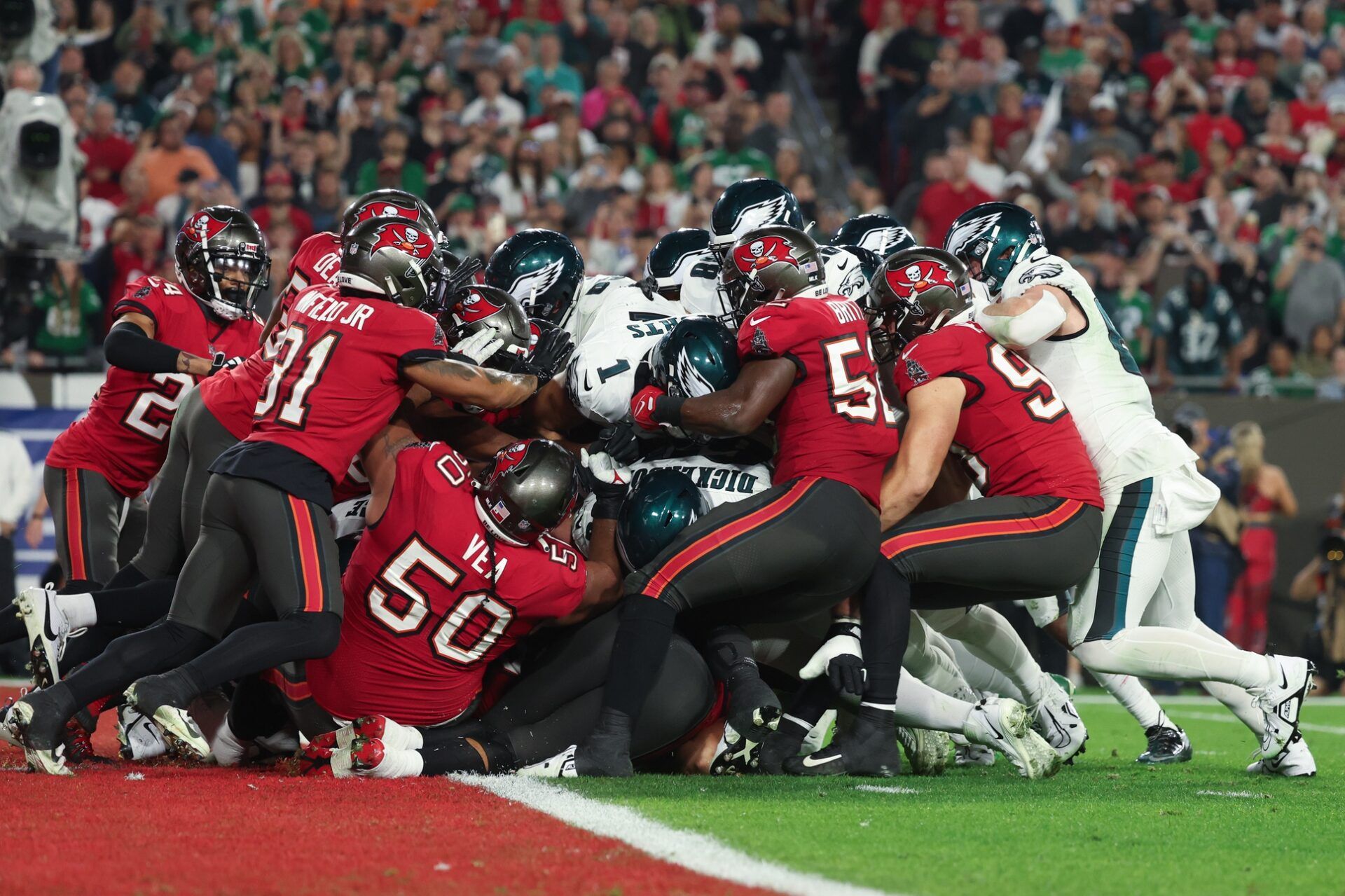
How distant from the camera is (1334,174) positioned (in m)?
13.6

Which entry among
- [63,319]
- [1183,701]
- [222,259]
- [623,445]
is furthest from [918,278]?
[63,319]

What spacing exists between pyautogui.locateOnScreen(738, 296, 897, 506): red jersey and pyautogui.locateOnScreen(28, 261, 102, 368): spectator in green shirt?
19.8 feet

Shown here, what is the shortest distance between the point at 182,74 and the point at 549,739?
29.4 feet

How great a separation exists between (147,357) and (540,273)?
148cm

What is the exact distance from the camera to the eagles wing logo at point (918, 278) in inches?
209

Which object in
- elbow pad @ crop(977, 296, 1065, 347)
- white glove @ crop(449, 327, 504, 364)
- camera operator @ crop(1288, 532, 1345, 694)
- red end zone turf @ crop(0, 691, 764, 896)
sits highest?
elbow pad @ crop(977, 296, 1065, 347)

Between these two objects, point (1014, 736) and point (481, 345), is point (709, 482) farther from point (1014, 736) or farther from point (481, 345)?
point (1014, 736)

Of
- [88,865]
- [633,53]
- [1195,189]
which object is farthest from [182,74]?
[88,865]

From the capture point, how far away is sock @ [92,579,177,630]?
17.1ft

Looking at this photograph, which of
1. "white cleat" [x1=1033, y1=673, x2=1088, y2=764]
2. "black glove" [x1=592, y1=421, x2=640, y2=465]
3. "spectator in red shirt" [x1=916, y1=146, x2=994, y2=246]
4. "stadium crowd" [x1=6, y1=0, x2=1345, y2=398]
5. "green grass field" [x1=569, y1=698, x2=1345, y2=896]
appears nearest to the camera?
"green grass field" [x1=569, y1=698, x2=1345, y2=896]

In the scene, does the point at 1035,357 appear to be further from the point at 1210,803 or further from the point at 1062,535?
the point at 1210,803

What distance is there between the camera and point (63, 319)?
9.64 metres

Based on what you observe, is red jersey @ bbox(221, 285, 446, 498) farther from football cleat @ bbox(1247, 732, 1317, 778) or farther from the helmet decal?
football cleat @ bbox(1247, 732, 1317, 778)

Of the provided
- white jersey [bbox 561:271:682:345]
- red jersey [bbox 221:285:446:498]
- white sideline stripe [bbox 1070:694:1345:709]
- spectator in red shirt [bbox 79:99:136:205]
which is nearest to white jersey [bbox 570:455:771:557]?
white jersey [bbox 561:271:682:345]
